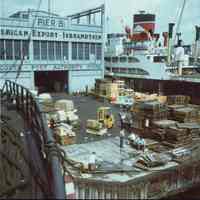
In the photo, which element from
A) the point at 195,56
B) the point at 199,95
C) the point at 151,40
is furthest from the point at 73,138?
the point at 195,56

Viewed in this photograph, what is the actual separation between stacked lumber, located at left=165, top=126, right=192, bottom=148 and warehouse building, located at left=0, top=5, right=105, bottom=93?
19.1 m

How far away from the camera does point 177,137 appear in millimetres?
14719

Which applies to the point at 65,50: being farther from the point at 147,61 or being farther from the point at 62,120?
the point at 62,120

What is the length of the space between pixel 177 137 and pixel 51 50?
23885 millimetres

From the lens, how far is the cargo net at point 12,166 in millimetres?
7816

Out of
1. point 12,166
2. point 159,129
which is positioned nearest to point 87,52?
point 159,129

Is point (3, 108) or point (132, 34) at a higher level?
point (132, 34)

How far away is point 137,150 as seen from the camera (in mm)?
14289

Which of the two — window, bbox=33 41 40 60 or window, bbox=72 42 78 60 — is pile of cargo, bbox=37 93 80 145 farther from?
window, bbox=72 42 78 60

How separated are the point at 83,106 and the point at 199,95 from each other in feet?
50.1

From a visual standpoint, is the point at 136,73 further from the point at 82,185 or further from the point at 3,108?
the point at 82,185

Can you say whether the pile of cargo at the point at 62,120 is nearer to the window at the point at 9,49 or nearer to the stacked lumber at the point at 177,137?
the stacked lumber at the point at 177,137

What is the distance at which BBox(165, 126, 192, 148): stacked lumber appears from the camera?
14711mm

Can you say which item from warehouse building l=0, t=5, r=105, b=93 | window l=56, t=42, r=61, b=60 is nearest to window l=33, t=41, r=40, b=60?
warehouse building l=0, t=5, r=105, b=93
